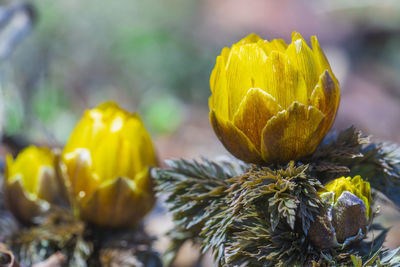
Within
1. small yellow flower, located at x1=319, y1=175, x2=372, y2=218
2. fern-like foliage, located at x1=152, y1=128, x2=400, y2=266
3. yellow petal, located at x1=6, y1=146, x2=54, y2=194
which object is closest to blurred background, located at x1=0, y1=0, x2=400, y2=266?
yellow petal, located at x1=6, y1=146, x2=54, y2=194

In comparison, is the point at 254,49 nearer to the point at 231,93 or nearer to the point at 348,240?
the point at 231,93

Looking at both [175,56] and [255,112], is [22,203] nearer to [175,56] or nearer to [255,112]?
[255,112]

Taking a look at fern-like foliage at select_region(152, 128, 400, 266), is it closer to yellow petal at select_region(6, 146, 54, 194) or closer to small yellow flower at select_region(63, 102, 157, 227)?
small yellow flower at select_region(63, 102, 157, 227)

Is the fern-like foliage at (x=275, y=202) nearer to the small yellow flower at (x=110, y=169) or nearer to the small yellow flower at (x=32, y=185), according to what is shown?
the small yellow flower at (x=110, y=169)

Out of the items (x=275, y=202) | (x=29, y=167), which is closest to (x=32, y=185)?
(x=29, y=167)

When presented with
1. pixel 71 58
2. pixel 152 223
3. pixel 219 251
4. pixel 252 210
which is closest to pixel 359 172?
pixel 252 210
